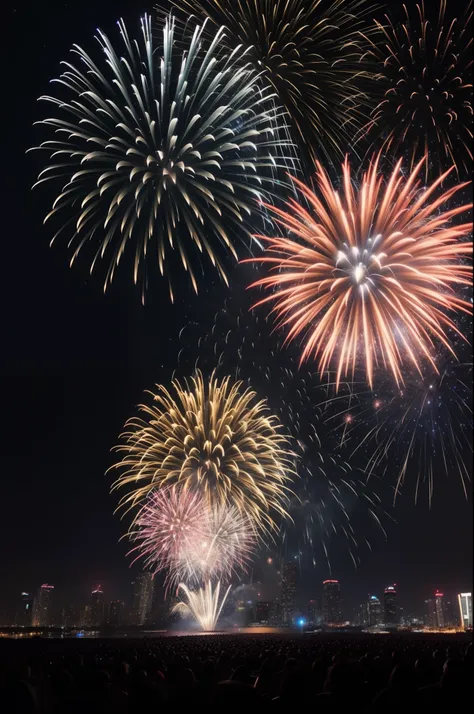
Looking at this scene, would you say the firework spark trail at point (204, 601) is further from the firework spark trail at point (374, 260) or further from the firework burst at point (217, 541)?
the firework spark trail at point (374, 260)

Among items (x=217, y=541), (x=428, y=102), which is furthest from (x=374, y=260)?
(x=217, y=541)

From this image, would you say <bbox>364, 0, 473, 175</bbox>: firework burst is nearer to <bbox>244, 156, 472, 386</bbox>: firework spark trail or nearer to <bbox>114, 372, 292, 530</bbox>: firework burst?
<bbox>244, 156, 472, 386</bbox>: firework spark trail

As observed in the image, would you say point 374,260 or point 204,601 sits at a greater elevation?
point 374,260

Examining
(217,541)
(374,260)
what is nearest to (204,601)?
(217,541)

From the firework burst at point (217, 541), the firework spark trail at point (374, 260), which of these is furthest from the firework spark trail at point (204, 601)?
the firework spark trail at point (374, 260)

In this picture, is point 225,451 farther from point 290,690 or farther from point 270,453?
point 290,690

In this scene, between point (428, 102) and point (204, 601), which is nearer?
point (428, 102)

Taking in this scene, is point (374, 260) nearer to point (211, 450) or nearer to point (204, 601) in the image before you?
point (211, 450)

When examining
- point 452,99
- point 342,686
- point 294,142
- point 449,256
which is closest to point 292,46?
point 294,142

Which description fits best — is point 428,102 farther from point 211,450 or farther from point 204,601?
point 204,601
